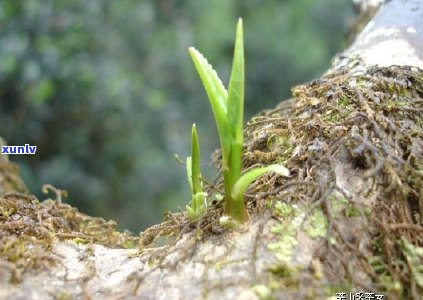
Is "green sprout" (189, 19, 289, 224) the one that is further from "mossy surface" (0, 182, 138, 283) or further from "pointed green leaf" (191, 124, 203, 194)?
"mossy surface" (0, 182, 138, 283)

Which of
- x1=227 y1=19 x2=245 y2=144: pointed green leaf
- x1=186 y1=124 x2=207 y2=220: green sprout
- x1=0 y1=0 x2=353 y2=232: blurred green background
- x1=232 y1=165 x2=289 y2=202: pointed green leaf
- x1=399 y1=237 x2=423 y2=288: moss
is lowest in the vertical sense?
x1=399 y1=237 x2=423 y2=288: moss

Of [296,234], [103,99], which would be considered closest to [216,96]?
[296,234]

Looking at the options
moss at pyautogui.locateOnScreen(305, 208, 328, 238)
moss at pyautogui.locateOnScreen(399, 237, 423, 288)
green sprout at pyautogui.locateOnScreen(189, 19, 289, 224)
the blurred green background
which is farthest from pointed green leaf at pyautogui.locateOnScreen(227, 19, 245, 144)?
the blurred green background

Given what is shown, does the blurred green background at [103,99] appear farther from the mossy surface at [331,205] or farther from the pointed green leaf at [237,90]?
the pointed green leaf at [237,90]

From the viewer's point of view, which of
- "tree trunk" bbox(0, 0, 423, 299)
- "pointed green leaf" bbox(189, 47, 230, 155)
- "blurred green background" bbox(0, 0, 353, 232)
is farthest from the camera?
"blurred green background" bbox(0, 0, 353, 232)

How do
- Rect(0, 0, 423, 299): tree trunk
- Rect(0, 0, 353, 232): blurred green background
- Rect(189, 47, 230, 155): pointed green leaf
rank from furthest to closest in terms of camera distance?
1. Rect(0, 0, 353, 232): blurred green background
2. Rect(189, 47, 230, 155): pointed green leaf
3. Rect(0, 0, 423, 299): tree trunk

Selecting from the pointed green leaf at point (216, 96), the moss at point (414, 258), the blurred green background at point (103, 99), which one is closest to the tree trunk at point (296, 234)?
the moss at point (414, 258)
